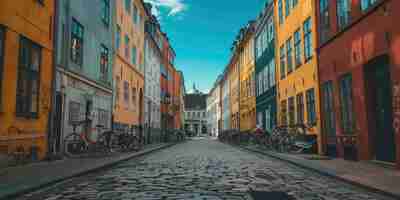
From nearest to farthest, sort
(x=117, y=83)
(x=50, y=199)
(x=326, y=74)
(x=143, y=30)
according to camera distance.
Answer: (x=50, y=199) → (x=326, y=74) → (x=117, y=83) → (x=143, y=30)

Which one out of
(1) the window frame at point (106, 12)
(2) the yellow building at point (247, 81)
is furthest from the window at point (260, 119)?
(1) the window frame at point (106, 12)

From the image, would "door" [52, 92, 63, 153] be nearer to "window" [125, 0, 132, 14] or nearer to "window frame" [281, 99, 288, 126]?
"window" [125, 0, 132, 14]

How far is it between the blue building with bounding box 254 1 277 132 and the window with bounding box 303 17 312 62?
7420mm

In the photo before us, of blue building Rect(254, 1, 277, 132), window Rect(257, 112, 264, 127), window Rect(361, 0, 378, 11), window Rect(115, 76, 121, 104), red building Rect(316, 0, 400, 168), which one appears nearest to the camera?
red building Rect(316, 0, 400, 168)

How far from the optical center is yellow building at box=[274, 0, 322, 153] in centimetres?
1748

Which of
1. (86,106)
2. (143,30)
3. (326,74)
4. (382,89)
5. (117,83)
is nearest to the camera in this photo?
(382,89)

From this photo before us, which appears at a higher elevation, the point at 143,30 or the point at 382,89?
the point at 143,30

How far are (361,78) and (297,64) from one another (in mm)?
8242

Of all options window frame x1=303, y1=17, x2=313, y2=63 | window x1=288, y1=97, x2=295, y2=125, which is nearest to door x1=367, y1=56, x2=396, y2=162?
window frame x1=303, y1=17, x2=313, y2=63

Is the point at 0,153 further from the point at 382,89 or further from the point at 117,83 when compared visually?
the point at 117,83

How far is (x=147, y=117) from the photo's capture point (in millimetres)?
34000

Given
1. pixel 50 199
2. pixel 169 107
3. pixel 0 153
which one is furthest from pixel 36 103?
pixel 169 107

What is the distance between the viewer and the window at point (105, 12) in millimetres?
19642

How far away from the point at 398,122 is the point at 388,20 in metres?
2.86
